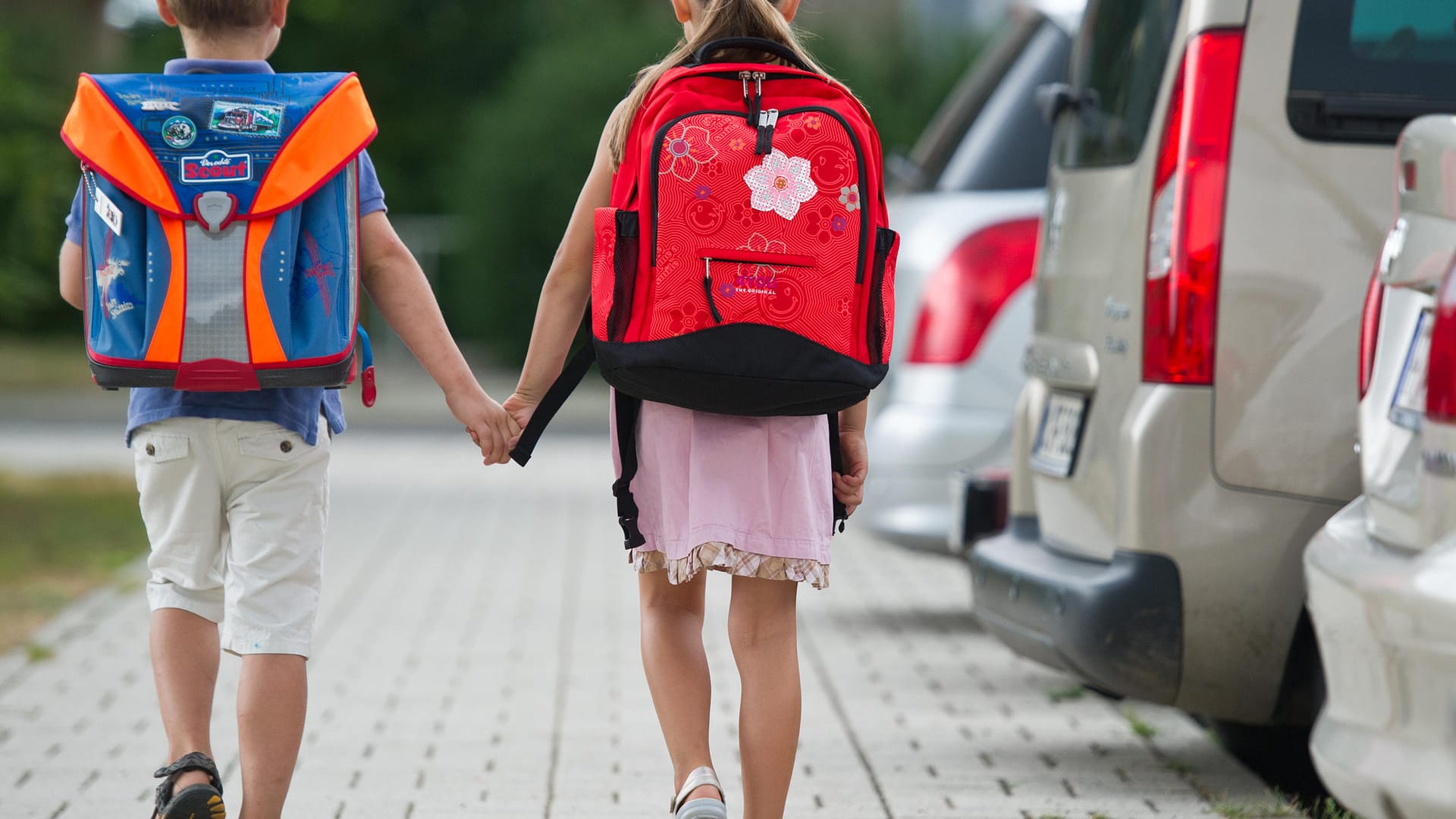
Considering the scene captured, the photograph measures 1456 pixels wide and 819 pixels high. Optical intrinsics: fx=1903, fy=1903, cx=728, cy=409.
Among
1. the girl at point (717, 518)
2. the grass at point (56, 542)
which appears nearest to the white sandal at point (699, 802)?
the girl at point (717, 518)

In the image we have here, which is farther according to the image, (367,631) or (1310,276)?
(367,631)

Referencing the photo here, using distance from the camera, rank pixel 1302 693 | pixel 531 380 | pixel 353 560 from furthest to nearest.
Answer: pixel 353 560 < pixel 1302 693 < pixel 531 380

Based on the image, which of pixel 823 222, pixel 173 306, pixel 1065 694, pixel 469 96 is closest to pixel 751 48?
pixel 823 222

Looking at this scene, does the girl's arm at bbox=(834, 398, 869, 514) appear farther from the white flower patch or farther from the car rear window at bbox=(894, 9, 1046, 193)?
the car rear window at bbox=(894, 9, 1046, 193)

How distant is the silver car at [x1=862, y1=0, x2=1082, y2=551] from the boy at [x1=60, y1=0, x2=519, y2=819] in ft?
9.71

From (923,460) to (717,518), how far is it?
2.98m

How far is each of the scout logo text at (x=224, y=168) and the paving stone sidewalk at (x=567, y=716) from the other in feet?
4.89

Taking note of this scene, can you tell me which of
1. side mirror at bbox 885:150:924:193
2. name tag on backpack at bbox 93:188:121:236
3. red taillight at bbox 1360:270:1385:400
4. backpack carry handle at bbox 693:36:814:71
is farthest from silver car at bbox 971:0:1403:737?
side mirror at bbox 885:150:924:193

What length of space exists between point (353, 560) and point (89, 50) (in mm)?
16028

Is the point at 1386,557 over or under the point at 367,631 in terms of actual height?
over

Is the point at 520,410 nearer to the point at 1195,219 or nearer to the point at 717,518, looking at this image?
the point at 717,518

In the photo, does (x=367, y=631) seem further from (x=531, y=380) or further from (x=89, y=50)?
(x=89, y=50)

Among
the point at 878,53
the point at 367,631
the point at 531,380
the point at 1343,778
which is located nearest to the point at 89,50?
the point at 878,53

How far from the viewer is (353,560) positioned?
8.73 metres
